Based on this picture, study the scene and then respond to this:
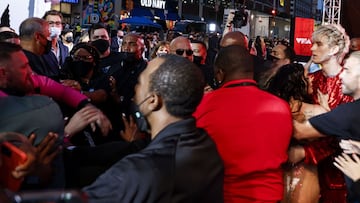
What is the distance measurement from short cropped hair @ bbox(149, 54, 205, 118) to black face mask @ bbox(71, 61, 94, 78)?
2.85 meters

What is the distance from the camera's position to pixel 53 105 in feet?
9.15

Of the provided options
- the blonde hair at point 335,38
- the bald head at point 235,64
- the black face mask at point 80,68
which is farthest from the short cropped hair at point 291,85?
the black face mask at point 80,68

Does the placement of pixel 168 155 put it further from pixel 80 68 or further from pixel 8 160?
pixel 80 68

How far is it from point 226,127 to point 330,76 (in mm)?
2150

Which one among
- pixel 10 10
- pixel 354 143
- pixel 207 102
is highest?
pixel 10 10

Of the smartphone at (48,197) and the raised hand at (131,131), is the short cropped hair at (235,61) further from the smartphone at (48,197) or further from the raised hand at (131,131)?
the smartphone at (48,197)

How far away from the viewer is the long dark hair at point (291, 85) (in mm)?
3947

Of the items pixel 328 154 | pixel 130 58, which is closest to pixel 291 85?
pixel 328 154

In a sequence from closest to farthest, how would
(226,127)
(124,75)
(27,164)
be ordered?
(27,164) < (226,127) < (124,75)

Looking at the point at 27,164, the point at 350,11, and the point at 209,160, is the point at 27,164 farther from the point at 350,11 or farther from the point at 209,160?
the point at 350,11

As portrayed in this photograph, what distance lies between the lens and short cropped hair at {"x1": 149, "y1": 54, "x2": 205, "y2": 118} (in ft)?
8.14

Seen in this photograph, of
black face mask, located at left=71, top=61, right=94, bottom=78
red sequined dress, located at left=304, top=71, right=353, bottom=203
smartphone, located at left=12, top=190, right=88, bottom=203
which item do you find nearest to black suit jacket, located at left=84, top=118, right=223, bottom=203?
smartphone, located at left=12, top=190, right=88, bottom=203

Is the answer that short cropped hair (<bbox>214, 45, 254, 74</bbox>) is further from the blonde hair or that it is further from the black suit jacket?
the blonde hair

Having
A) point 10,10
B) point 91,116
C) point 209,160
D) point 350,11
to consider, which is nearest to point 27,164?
point 209,160
